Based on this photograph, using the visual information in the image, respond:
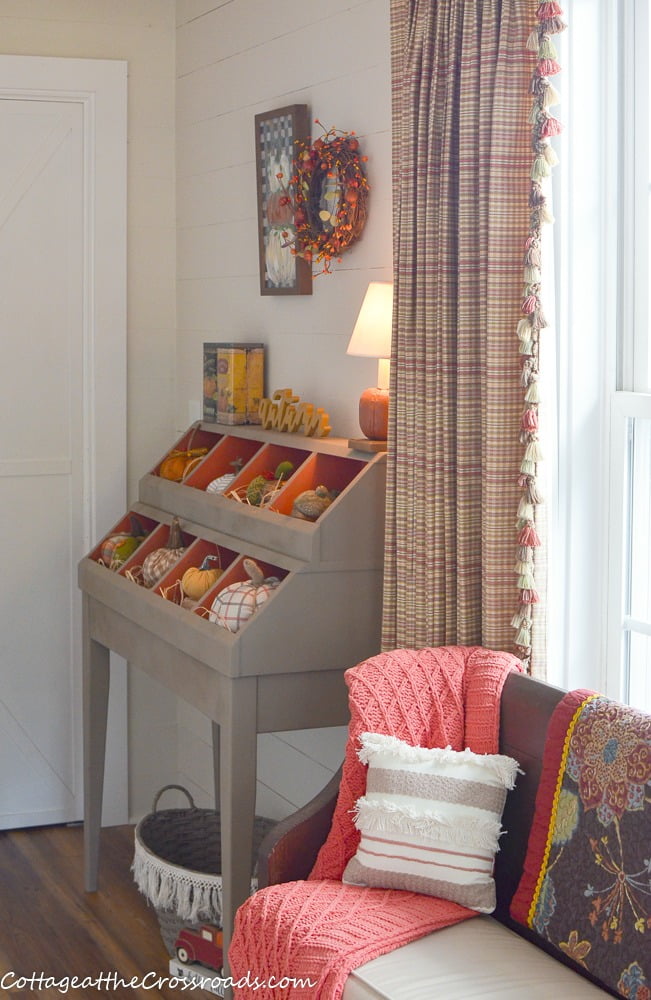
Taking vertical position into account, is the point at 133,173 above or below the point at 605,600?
above

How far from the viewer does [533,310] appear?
7.43 ft

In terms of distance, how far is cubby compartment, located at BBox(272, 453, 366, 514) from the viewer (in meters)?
2.83

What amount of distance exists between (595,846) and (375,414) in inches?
44.4

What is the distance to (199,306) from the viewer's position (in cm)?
403

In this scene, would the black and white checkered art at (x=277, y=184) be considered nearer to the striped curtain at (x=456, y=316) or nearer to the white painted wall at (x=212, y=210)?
the white painted wall at (x=212, y=210)

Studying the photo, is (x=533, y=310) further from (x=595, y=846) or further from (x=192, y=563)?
(x=192, y=563)

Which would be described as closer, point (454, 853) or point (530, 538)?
point (454, 853)

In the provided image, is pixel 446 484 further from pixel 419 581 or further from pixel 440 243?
pixel 440 243

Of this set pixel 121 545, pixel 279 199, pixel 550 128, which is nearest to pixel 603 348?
pixel 550 128

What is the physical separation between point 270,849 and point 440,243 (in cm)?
121

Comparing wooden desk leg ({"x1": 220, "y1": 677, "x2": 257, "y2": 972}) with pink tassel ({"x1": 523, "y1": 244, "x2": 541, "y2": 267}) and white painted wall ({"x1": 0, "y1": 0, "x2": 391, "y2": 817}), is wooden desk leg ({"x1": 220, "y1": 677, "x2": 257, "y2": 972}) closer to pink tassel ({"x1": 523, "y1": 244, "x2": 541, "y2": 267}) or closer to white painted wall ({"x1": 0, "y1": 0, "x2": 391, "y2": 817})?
white painted wall ({"x1": 0, "y1": 0, "x2": 391, "y2": 817})

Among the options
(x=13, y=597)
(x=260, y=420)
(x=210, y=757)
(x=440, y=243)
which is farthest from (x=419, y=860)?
(x=13, y=597)

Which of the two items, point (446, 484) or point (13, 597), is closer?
point (446, 484)

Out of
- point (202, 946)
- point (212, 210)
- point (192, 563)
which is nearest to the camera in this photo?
point (202, 946)
